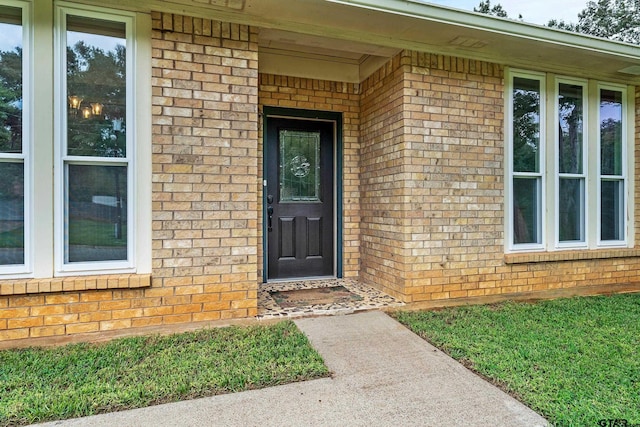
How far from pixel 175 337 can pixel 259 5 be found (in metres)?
2.68

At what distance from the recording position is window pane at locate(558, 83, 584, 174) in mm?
4250

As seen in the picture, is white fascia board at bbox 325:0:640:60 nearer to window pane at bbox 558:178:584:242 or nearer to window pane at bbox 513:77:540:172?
window pane at bbox 513:77:540:172

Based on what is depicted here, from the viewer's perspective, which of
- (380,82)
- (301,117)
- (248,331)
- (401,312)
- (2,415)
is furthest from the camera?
(301,117)

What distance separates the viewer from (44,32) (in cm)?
267

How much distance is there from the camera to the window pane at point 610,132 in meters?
4.47

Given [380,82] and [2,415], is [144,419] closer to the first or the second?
[2,415]

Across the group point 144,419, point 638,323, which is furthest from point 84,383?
point 638,323

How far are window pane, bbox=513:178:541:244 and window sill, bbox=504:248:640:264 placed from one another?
0.59 ft

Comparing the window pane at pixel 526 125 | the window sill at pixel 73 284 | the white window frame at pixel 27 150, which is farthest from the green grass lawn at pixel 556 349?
the white window frame at pixel 27 150

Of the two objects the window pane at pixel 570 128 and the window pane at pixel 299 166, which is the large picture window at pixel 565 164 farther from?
the window pane at pixel 299 166

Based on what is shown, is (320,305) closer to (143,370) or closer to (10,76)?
(143,370)

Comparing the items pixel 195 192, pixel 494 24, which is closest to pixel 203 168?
pixel 195 192

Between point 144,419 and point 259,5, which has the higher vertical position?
point 259,5

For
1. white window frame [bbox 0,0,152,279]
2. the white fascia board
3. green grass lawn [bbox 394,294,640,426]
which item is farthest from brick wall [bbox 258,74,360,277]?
white window frame [bbox 0,0,152,279]
